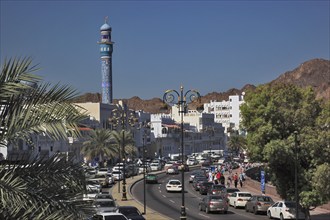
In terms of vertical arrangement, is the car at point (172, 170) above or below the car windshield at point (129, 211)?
above

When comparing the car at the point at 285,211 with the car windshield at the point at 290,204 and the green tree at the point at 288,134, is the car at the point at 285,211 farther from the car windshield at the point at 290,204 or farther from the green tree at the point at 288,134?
the green tree at the point at 288,134

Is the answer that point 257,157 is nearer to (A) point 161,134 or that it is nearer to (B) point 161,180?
(B) point 161,180

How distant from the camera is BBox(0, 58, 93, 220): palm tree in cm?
862

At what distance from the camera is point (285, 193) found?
3597cm

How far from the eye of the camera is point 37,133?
29.0ft

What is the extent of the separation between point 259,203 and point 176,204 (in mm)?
8930

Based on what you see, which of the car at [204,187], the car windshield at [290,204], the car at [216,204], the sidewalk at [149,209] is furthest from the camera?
the car at [204,187]

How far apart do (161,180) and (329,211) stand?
36209 mm

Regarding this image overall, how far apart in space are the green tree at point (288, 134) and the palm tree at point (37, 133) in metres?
24.9

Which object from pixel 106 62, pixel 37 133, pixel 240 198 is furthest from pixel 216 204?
pixel 106 62

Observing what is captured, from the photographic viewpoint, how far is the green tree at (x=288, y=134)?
33188mm

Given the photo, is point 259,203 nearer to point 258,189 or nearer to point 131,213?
point 131,213

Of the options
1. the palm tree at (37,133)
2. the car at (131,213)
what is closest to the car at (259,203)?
the car at (131,213)

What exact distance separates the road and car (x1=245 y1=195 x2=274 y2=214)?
1.39ft
